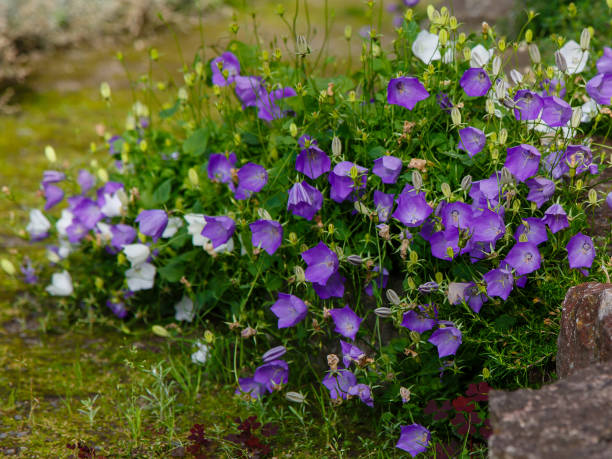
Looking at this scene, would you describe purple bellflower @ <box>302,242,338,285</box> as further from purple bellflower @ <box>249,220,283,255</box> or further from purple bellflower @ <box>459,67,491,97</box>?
purple bellflower @ <box>459,67,491,97</box>

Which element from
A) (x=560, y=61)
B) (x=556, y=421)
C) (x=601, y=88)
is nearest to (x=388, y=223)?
(x=560, y=61)

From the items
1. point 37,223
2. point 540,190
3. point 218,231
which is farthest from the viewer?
point 37,223

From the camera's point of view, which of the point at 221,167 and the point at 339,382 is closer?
the point at 339,382

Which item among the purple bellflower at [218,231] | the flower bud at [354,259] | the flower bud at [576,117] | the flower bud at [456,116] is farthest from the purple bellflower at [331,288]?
the flower bud at [576,117]

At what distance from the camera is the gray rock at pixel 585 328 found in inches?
60.8

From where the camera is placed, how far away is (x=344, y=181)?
2.07 m

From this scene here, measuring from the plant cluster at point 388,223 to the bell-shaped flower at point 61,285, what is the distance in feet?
0.56

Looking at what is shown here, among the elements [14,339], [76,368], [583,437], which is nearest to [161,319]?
[76,368]

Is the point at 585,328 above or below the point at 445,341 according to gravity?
above

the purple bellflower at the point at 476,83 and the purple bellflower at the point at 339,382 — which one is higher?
the purple bellflower at the point at 476,83

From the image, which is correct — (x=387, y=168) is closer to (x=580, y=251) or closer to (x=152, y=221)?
(x=580, y=251)

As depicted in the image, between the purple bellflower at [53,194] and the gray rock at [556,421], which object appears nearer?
the gray rock at [556,421]

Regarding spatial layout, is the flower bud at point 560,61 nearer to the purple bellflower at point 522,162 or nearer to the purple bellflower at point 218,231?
the purple bellflower at point 522,162

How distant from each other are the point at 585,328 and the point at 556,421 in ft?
1.57
